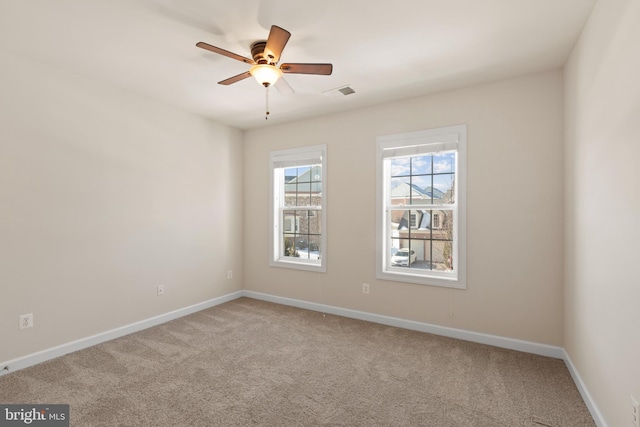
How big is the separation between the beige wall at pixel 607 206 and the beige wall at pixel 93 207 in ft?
13.4

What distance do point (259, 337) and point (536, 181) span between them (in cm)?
317

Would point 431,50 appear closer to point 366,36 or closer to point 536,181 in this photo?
point 366,36

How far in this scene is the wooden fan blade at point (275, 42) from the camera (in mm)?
1919

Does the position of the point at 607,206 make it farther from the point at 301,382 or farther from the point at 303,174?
the point at 303,174

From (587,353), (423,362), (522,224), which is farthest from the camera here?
(522,224)

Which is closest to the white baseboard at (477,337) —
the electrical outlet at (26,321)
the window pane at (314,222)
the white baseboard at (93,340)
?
the window pane at (314,222)

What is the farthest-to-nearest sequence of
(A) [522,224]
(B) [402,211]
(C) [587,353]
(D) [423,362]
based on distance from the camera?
1. (B) [402,211]
2. (A) [522,224]
3. (D) [423,362]
4. (C) [587,353]

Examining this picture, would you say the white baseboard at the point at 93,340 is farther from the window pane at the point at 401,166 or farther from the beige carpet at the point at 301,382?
the window pane at the point at 401,166

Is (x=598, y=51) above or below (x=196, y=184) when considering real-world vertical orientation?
above

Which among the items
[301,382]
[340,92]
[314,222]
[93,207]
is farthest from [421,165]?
[93,207]

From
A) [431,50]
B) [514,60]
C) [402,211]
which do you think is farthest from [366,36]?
[402,211]

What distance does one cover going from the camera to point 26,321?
2678mm

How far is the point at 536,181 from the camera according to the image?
291cm

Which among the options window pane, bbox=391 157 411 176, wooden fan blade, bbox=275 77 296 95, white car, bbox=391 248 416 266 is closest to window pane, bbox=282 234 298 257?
white car, bbox=391 248 416 266
